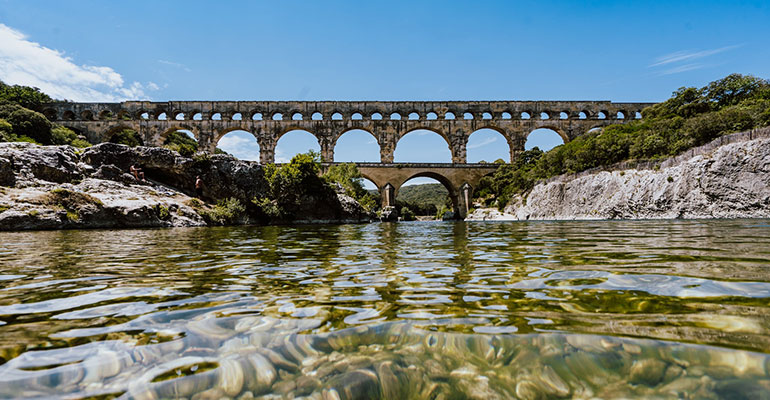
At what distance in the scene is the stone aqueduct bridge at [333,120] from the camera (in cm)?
4000

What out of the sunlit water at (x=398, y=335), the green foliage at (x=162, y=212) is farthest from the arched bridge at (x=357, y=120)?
the sunlit water at (x=398, y=335)

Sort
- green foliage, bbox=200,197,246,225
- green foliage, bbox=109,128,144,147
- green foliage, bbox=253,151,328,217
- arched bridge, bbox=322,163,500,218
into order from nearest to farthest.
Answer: green foliage, bbox=200,197,246,225 < green foliage, bbox=253,151,328,217 < arched bridge, bbox=322,163,500,218 < green foliage, bbox=109,128,144,147

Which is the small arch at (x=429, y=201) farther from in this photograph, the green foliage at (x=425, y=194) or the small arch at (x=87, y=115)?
the small arch at (x=87, y=115)

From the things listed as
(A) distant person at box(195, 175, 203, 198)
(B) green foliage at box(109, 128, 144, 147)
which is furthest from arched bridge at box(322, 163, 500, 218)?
(B) green foliage at box(109, 128, 144, 147)

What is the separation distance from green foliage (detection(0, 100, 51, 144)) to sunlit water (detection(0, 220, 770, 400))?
39.9m

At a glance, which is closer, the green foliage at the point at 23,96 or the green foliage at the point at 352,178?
the green foliage at the point at 352,178

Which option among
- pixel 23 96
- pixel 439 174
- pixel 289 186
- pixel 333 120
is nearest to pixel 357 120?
pixel 333 120

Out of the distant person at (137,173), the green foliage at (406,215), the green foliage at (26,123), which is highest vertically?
the green foliage at (26,123)

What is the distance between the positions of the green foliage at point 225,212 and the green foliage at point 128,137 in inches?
1252

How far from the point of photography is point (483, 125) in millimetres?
41531

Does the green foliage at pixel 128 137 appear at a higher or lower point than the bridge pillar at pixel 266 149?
higher

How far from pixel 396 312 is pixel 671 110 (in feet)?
127

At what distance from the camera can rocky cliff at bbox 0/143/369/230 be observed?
10570mm

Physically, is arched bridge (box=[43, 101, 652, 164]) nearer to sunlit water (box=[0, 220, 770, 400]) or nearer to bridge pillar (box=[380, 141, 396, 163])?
bridge pillar (box=[380, 141, 396, 163])
